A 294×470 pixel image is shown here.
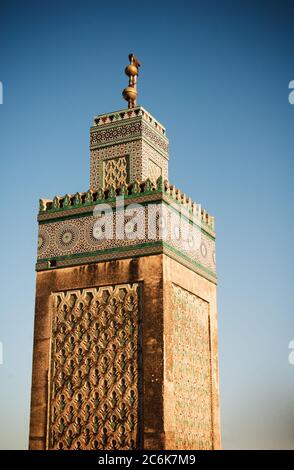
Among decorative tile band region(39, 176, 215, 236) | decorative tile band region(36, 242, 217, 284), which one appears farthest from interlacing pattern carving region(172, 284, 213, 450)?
decorative tile band region(39, 176, 215, 236)

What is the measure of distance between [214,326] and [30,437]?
10.3 feet

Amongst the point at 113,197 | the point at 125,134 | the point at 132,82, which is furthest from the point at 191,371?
the point at 132,82

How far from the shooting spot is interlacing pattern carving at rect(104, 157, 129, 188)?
11250mm

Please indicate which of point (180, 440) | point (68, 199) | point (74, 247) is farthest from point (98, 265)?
point (180, 440)

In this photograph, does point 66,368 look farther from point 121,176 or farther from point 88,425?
point 121,176

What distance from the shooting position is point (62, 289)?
10.7m

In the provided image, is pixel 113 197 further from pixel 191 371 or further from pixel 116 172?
pixel 191 371

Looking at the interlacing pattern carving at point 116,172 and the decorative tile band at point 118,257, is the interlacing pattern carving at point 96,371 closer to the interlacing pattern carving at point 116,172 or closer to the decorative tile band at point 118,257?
the decorative tile band at point 118,257

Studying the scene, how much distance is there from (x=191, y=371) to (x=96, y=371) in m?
1.34

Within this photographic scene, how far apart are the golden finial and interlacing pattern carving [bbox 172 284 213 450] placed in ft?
10.4

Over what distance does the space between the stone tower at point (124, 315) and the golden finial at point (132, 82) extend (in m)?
0.41

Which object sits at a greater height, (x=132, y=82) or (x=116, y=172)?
(x=132, y=82)

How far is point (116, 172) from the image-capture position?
1136 cm
